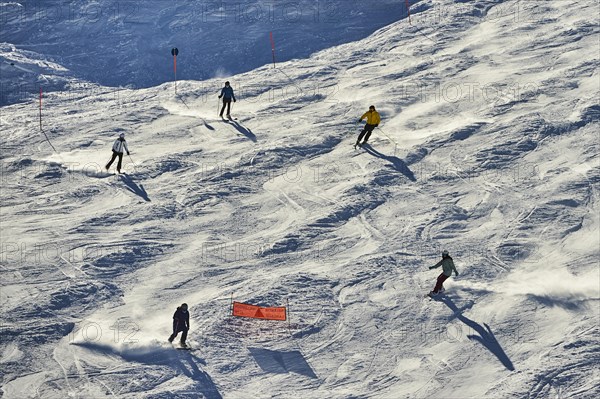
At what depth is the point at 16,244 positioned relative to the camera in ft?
65.1

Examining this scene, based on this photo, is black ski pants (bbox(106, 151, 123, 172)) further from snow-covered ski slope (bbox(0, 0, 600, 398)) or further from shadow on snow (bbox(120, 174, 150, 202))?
snow-covered ski slope (bbox(0, 0, 600, 398))

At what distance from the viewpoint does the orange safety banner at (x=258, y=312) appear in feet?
55.4

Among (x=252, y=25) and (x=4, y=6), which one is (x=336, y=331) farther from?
(x=4, y=6)

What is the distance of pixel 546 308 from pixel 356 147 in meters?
8.05

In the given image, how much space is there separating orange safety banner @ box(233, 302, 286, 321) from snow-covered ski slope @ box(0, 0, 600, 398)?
0.32 meters

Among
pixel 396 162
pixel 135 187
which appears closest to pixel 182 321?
pixel 135 187

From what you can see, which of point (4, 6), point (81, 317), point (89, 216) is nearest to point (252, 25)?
point (4, 6)

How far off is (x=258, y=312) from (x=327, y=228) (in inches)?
154

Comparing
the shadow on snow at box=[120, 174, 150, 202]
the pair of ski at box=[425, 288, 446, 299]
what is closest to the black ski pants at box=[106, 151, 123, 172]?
the shadow on snow at box=[120, 174, 150, 202]

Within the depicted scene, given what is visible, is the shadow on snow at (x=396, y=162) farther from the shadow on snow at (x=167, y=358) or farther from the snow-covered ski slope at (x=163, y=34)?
the snow-covered ski slope at (x=163, y=34)

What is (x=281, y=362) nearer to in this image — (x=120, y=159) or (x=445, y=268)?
(x=445, y=268)

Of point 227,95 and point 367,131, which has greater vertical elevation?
point 227,95

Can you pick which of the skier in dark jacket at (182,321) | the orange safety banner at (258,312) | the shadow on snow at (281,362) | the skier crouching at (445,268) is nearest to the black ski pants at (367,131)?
the skier crouching at (445,268)

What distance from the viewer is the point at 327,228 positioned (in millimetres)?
20172
